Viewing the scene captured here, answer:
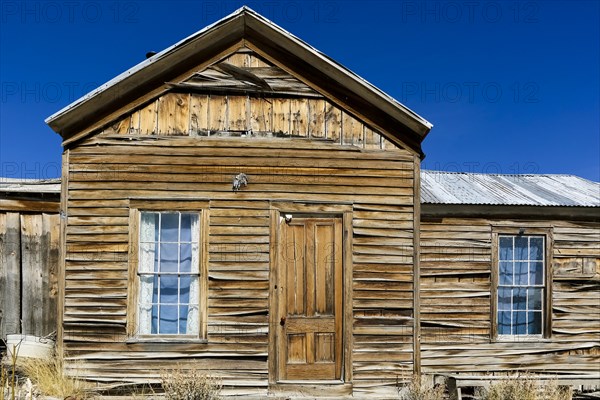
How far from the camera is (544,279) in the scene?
9.39 meters

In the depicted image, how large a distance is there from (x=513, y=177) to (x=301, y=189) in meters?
6.07

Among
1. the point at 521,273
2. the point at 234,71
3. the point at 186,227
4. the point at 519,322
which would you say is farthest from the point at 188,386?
the point at 521,273

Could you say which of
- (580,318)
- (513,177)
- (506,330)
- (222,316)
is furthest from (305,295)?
(513,177)

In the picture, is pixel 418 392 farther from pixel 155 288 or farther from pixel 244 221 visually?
pixel 155 288

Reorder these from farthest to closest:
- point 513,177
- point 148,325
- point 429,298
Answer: point 513,177, point 429,298, point 148,325

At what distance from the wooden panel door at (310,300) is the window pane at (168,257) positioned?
1585mm

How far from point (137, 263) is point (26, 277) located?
2215mm

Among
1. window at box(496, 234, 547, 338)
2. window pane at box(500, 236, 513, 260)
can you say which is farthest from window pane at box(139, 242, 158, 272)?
window pane at box(500, 236, 513, 260)

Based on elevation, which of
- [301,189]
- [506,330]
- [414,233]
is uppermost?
[301,189]

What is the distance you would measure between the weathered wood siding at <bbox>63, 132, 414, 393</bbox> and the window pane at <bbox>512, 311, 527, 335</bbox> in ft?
8.15

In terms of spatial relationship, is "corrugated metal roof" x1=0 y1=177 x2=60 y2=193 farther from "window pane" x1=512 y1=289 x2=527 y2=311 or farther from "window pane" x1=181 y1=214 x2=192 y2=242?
"window pane" x1=512 y1=289 x2=527 y2=311

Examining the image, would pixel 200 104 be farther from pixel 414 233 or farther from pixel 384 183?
pixel 414 233

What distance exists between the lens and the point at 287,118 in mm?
8148

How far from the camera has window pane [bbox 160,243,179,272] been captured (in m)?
7.79
